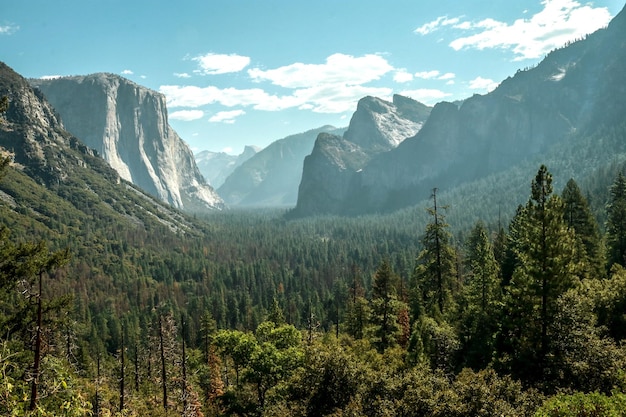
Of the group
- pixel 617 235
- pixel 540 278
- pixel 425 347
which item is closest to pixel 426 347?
pixel 425 347

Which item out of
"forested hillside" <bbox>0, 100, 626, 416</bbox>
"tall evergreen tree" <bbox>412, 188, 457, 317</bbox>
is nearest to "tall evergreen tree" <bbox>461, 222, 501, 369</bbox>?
"forested hillside" <bbox>0, 100, 626, 416</bbox>

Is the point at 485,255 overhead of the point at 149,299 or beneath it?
overhead

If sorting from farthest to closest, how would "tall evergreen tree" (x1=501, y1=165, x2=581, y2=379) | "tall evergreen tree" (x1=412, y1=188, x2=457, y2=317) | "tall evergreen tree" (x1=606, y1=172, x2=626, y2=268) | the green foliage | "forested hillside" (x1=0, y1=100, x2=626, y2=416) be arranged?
"tall evergreen tree" (x1=606, y1=172, x2=626, y2=268), "tall evergreen tree" (x1=412, y1=188, x2=457, y2=317), "tall evergreen tree" (x1=501, y1=165, x2=581, y2=379), "forested hillside" (x1=0, y1=100, x2=626, y2=416), the green foliage

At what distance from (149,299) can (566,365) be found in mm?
124388

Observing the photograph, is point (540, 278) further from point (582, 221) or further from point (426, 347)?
point (582, 221)

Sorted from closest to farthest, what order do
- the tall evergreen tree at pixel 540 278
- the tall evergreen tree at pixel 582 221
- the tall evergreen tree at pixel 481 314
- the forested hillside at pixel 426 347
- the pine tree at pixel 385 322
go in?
the forested hillside at pixel 426 347, the tall evergreen tree at pixel 540 278, the tall evergreen tree at pixel 481 314, the pine tree at pixel 385 322, the tall evergreen tree at pixel 582 221

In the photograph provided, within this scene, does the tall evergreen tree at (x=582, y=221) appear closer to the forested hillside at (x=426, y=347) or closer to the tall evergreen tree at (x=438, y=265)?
the forested hillside at (x=426, y=347)

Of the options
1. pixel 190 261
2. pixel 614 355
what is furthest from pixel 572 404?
pixel 190 261

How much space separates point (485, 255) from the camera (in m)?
39.1

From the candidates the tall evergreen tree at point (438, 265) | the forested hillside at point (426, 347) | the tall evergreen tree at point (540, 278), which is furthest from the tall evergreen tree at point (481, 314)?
the tall evergreen tree at point (540, 278)

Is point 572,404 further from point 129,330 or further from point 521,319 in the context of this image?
point 129,330

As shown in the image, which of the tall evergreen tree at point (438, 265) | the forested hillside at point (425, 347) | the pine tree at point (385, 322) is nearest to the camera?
the forested hillside at point (425, 347)

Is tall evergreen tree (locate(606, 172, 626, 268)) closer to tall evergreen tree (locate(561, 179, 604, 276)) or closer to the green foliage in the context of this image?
tall evergreen tree (locate(561, 179, 604, 276))

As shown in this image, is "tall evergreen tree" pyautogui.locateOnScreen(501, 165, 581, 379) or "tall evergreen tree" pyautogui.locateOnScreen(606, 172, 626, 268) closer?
"tall evergreen tree" pyautogui.locateOnScreen(501, 165, 581, 379)
